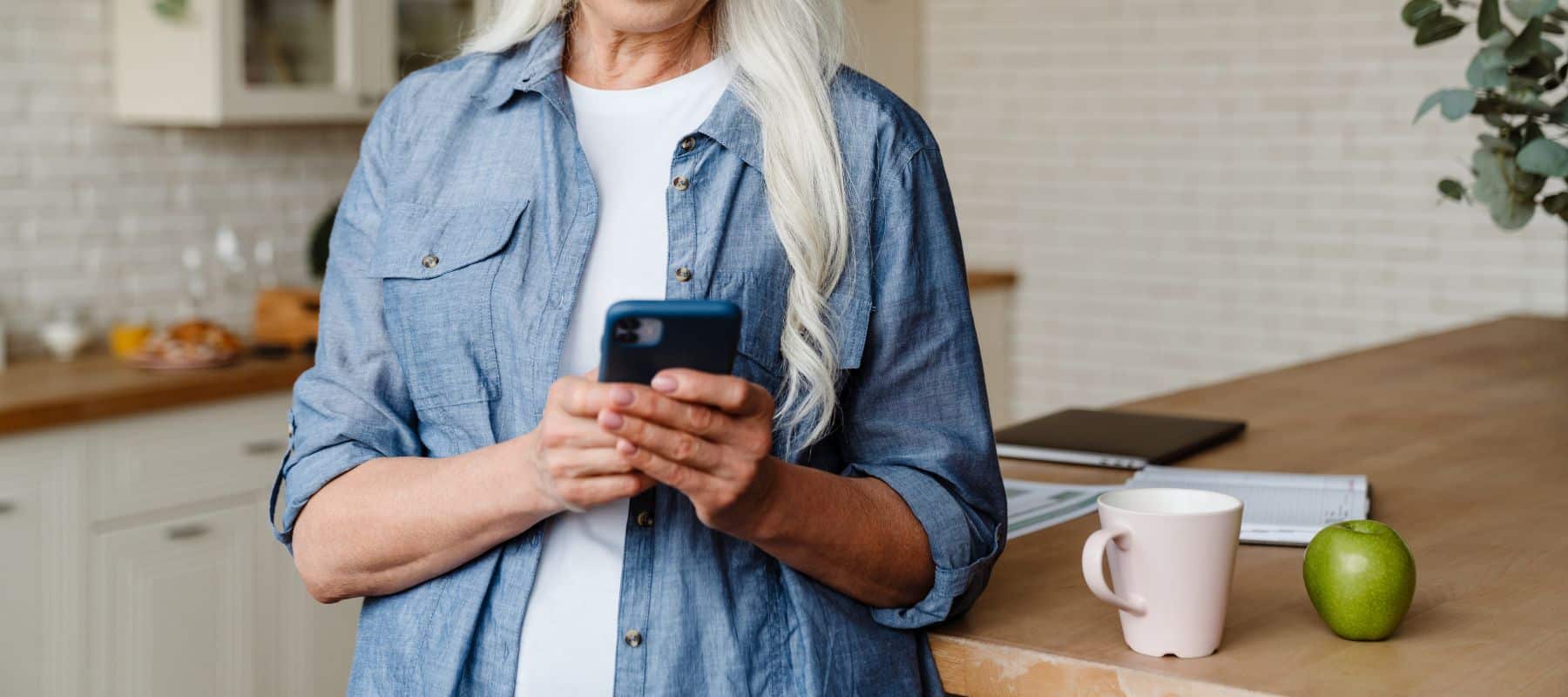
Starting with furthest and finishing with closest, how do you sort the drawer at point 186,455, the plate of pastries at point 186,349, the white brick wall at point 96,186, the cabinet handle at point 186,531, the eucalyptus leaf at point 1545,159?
the white brick wall at point 96,186
the plate of pastries at point 186,349
the cabinet handle at point 186,531
the drawer at point 186,455
the eucalyptus leaf at point 1545,159

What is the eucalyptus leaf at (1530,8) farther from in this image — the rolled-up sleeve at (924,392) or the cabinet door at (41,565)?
the cabinet door at (41,565)

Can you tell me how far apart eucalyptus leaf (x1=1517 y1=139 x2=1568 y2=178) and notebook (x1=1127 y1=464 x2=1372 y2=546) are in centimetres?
42

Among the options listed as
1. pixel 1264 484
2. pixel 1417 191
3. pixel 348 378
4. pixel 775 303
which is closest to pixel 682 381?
pixel 775 303

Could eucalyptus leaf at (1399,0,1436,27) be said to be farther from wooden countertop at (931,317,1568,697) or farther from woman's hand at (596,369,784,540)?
woman's hand at (596,369,784,540)

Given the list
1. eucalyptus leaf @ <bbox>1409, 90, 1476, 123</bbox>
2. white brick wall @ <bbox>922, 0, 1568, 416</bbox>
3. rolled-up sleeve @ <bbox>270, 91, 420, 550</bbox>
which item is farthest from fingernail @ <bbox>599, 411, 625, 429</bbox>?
white brick wall @ <bbox>922, 0, 1568, 416</bbox>

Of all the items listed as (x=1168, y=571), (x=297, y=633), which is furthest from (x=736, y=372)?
(x=297, y=633)

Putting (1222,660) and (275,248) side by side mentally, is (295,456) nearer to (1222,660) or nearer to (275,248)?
(1222,660)

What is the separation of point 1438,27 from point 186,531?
2468 mm

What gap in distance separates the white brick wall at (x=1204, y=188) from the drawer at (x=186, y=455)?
7.60 feet

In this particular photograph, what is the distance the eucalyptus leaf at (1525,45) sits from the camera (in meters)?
1.89

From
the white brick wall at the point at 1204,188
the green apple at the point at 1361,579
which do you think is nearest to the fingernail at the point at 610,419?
the green apple at the point at 1361,579

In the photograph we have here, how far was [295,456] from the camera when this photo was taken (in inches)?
53.1

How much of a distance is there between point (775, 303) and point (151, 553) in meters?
2.26

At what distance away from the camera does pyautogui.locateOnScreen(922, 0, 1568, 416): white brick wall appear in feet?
13.2
